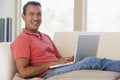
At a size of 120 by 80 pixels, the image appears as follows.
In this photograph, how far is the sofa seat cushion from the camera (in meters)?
1.70

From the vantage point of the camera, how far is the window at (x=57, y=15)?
4.01 m

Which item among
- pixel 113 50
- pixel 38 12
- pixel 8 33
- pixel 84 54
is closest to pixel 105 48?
pixel 113 50

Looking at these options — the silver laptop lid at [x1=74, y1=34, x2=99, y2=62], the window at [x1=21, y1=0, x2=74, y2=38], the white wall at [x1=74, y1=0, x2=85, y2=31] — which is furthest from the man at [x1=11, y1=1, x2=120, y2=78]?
the window at [x1=21, y1=0, x2=74, y2=38]

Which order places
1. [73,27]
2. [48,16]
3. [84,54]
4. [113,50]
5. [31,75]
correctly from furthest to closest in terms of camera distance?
[48,16]
[73,27]
[113,50]
[84,54]
[31,75]

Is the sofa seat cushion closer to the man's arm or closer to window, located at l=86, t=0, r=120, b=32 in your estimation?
the man's arm

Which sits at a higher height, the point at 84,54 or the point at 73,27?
the point at 73,27

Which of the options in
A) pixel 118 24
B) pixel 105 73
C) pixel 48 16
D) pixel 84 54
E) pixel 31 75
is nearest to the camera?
pixel 105 73

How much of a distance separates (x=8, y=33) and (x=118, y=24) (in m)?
1.62

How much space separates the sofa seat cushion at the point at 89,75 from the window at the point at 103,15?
203 cm

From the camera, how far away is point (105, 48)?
2607 mm

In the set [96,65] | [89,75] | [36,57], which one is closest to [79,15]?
[36,57]

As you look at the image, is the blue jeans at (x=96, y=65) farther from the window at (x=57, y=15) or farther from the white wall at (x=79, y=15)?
the window at (x=57, y=15)

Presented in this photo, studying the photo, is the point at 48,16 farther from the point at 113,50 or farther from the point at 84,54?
the point at 84,54

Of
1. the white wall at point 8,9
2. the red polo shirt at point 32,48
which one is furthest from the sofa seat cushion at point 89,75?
the white wall at point 8,9
